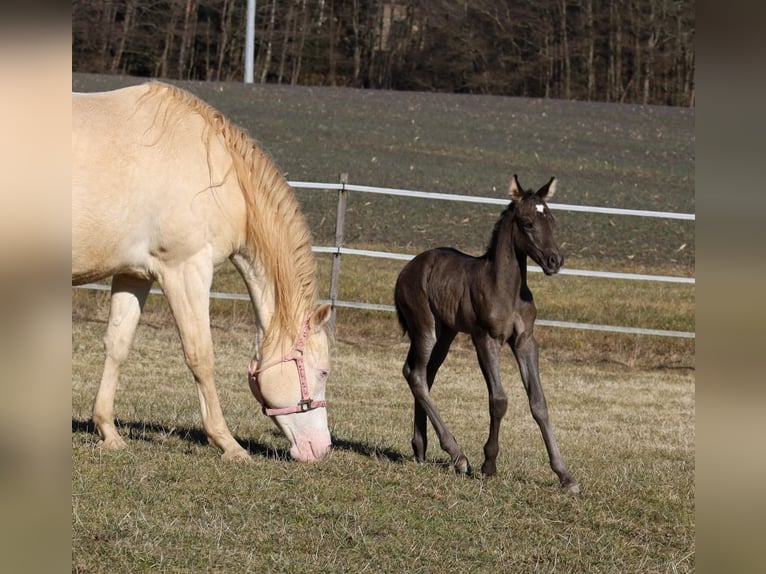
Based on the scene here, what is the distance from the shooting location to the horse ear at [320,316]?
5764 mm

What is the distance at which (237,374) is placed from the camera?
9664 mm

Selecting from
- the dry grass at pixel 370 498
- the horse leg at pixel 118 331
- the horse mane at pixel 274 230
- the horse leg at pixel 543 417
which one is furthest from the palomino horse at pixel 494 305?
the horse leg at pixel 118 331

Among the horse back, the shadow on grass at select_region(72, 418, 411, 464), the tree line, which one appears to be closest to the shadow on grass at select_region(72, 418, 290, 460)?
the shadow on grass at select_region(72, 418, 411, 464)

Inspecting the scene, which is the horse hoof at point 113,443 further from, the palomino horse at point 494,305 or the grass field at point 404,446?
the palomino horse at point 494,305

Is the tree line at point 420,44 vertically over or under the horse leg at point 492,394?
over

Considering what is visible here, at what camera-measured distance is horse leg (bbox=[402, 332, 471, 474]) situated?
5773 millimetres

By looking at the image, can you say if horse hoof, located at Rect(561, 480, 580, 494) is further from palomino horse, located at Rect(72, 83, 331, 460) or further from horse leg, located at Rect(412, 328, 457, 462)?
palomino horse, located at Rect(72, 83, 331, 460)

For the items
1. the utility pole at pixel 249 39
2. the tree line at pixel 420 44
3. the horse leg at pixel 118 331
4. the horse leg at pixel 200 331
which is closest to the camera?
the horse leg at pixel 200 331

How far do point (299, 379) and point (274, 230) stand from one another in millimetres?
848

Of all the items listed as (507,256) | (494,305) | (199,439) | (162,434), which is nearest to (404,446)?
(199,439)

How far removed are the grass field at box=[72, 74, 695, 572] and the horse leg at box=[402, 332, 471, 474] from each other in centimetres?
20

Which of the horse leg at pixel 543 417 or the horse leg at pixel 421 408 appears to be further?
the horse leg at pixel 421 408

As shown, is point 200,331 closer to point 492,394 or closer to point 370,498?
point 370,498
